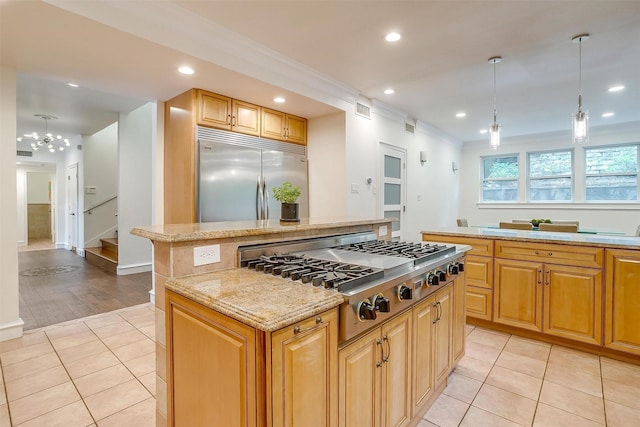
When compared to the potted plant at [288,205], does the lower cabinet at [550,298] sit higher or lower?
lower

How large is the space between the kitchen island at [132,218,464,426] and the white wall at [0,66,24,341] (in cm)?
222

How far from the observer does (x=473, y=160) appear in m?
7.65

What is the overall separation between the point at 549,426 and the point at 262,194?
3.18 metres

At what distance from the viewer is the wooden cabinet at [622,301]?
234 centimetres

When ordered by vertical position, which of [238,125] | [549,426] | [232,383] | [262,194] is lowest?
[549,426]

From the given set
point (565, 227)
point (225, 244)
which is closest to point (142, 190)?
point (225, 244)

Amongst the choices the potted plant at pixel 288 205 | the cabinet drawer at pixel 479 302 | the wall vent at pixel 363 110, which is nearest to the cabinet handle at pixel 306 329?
the potted plant at pixel 288 205

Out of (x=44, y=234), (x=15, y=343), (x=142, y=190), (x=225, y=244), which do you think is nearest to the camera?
(x=225, y=244)

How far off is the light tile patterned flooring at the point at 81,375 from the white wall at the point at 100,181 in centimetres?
428

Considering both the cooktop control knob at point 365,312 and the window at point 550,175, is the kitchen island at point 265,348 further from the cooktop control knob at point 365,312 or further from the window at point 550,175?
the window at point 550,175

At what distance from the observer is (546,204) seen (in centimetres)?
673

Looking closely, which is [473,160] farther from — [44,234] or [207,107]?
[44,234]

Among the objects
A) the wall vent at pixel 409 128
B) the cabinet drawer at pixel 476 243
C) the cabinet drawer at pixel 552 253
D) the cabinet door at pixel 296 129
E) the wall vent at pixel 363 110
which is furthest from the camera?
the wall vent at pixel 409 128

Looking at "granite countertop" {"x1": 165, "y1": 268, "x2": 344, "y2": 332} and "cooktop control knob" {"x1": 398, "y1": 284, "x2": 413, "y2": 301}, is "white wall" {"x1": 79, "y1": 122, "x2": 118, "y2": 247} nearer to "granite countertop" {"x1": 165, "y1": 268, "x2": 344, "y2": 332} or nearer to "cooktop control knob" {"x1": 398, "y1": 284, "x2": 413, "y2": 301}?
"granite countertop" {"x1": 165, "y1": 268, "x2": 344, "y2": 332}
